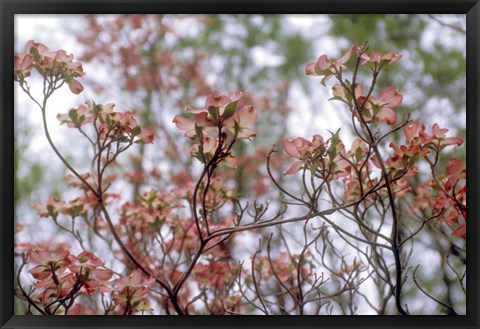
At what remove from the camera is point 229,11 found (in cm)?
109

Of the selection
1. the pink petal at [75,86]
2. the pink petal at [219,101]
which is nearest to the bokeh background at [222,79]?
the pink petal at [75,86]

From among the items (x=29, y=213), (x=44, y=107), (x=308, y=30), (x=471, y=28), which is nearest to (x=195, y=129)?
(x=44, y=107)

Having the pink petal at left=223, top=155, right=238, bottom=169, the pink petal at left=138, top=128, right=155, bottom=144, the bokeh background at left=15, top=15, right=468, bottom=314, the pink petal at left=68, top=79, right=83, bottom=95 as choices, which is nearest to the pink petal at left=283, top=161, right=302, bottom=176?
the pink petal at left=223, top=155, right=238, bottom=169

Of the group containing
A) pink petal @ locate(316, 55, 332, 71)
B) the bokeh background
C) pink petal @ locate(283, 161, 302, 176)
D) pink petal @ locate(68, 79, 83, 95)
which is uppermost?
the bokeh background

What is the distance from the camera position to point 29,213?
2711 millimetres

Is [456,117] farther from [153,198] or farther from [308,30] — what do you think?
[153,198]

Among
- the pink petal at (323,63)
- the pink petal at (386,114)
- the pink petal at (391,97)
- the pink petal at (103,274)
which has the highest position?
the pink petal at (323,63)

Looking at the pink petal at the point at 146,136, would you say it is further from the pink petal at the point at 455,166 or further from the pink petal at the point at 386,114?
the pink petal at the point at 455,166

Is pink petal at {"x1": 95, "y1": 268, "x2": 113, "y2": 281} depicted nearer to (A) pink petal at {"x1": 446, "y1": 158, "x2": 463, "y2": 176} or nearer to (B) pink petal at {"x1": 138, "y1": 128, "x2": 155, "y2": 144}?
(B) pink petal at {"x1": 138, "y1": 128, "x2": 155, "y2": 144}

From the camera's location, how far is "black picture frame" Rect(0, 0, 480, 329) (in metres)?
0.97

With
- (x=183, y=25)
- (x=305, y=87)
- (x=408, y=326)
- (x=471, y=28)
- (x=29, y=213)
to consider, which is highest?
(x=183, y=25)

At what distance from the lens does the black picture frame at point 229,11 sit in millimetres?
967

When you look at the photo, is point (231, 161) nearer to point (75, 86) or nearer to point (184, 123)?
point (184, 123)

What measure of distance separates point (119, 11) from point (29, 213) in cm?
185
